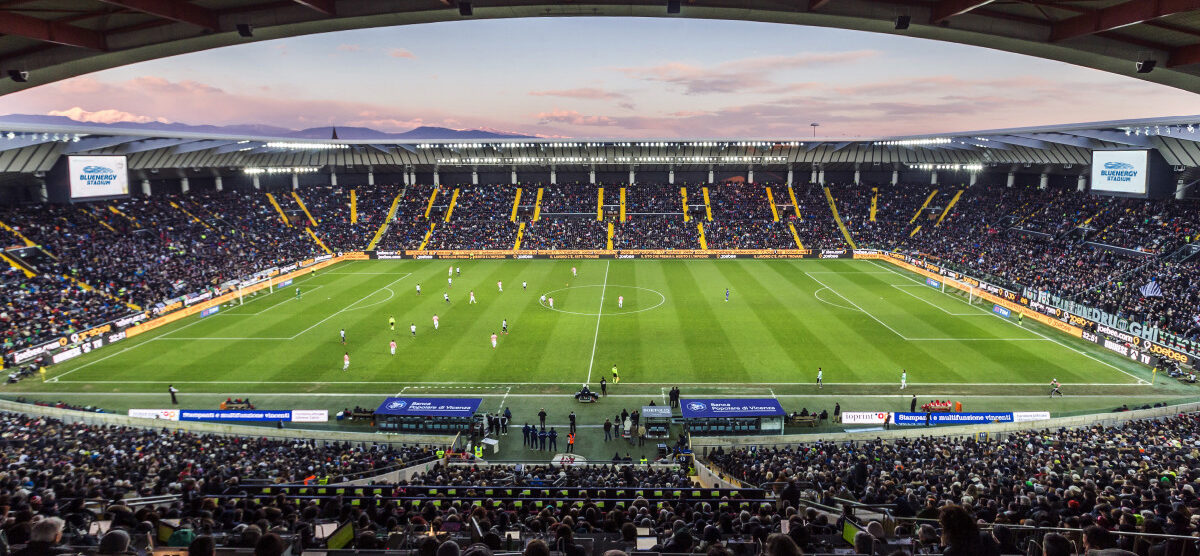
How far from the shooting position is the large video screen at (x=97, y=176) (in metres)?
46.1

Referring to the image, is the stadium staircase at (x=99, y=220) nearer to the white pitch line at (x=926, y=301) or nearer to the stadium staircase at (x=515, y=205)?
the stadium staircase at (x=515, y=205)

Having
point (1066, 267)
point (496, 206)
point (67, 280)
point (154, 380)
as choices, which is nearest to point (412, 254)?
point (496, 206)

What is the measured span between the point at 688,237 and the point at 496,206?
2320 centimetres

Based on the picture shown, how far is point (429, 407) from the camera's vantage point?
78.6 ft

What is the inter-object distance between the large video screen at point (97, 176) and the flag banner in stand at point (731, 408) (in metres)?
48.3

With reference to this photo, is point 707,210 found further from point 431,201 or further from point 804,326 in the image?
point 804,326

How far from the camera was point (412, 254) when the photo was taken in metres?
66.4

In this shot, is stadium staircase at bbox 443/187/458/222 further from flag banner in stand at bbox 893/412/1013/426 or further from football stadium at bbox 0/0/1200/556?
flag banner in stand at bbox 893/412/1013/426

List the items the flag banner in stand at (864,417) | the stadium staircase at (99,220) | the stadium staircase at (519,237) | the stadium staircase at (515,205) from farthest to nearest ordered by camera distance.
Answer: the stadium staircase at (515,205)
the stadium staircase at (519,237)
the stadium staircase at (99,220)
the flag banner in stand at (864,417)

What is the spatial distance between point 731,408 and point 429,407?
11.3 metres

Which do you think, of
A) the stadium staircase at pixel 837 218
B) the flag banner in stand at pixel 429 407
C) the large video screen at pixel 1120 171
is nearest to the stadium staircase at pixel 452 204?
the stadium staircase at pixel 837 218

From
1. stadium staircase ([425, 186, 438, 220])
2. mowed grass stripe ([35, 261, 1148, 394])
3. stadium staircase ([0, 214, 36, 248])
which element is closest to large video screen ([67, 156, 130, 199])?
stadium staircase ([0, 214, 36, 248])

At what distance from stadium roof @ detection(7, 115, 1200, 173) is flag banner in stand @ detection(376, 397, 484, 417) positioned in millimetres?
31907

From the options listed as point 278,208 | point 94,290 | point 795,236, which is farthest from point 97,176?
point 795,236
